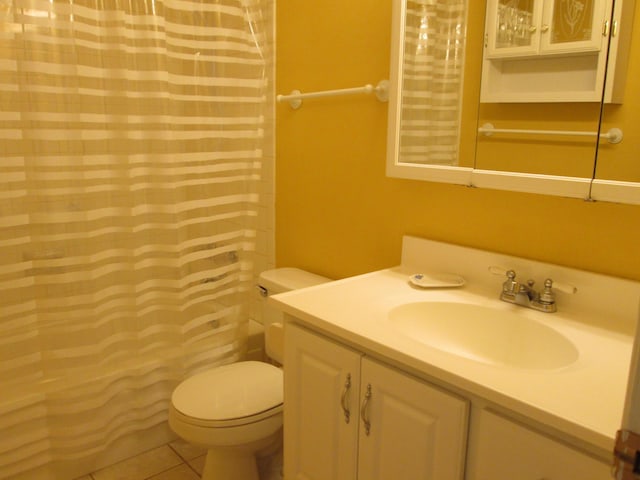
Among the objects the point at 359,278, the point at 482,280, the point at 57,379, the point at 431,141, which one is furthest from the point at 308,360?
the point at 57,379

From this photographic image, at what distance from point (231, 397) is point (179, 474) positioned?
50 cm

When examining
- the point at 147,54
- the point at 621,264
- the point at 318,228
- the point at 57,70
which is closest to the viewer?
the point at 621,264

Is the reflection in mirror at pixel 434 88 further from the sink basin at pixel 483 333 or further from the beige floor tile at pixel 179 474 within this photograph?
the beige floor tile at pixel 179 474

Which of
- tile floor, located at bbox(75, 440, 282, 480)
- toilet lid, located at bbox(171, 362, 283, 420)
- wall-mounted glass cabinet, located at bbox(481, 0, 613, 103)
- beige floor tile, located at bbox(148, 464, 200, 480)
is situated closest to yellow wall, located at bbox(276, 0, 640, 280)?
wall-mounted glass cabinet, located at bbox(481, 0, 613, 103)

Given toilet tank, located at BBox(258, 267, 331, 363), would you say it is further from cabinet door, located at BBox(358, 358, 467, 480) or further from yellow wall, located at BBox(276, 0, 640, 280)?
cabinet door, located at BBox(358, 358, 467, 480)

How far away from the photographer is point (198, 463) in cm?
213

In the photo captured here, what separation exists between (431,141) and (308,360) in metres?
0.75

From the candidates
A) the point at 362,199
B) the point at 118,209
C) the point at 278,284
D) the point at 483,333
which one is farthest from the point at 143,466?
the point at 483,333

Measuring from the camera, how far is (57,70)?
1726 mm

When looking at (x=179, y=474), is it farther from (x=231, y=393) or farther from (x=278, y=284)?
(x=278, y=284)

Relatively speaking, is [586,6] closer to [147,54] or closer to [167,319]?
[147,54]

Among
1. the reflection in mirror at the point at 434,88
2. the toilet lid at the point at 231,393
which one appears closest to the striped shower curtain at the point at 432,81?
the reflection in mirror at the point at 434,88

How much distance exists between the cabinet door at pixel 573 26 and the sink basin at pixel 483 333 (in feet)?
2.22

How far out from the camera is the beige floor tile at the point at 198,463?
2094 millimetres
